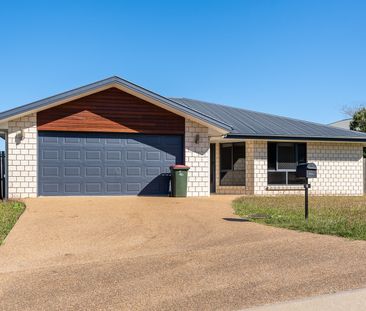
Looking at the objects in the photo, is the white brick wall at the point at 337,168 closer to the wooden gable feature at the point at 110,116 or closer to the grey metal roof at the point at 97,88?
the grey metal roof at the point at 97,88

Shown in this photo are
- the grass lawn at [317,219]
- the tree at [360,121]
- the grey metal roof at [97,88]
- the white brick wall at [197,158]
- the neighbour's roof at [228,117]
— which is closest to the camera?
the grass lawn at [317,219]

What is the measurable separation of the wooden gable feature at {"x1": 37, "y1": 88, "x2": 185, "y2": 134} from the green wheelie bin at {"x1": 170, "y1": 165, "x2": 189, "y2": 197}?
1485mm

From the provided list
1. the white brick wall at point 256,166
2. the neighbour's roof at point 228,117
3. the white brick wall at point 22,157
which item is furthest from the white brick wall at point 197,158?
the white brick wall at point 22,157

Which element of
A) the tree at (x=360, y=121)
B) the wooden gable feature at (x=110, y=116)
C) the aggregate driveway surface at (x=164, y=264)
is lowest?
the aggregate driveway surface at (x=164, y=264)

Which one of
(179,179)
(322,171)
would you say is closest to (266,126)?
(322,171)

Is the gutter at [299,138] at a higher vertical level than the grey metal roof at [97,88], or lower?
lower

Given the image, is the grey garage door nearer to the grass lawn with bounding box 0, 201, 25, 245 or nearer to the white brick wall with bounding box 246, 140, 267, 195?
the grass lawn with bounding box 0, 201, 25, 245

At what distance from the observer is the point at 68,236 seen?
894cm

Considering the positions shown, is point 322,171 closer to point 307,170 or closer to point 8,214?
point 307,170

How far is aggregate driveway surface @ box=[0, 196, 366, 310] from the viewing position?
16.6 ft

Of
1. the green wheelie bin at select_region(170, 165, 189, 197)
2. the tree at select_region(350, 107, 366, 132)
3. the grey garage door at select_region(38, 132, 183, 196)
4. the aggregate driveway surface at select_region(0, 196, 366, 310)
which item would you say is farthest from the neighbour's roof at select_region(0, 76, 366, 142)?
the tree at select_region(350, 107, 366, 132)

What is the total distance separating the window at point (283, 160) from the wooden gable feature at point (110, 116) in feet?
16.6

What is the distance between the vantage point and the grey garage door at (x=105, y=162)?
16.0m

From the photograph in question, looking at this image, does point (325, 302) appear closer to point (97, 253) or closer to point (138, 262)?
point (138, 262)
